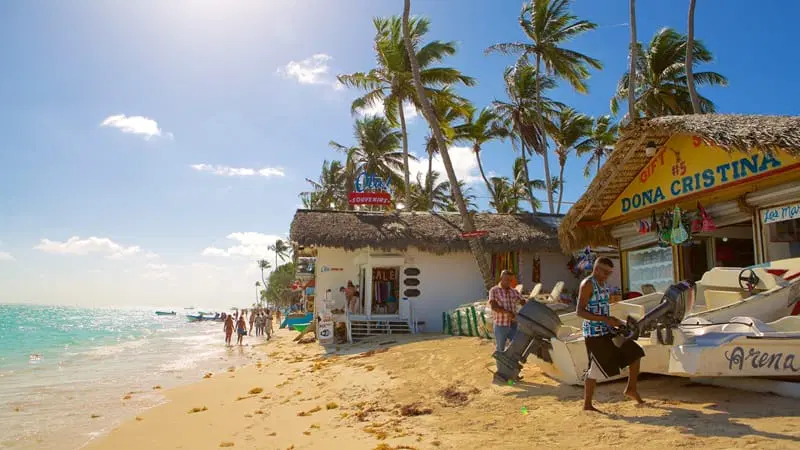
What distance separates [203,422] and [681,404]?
5992 millimetres

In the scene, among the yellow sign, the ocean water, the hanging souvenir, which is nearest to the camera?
the yellow sign

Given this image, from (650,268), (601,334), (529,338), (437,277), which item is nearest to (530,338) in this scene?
(529,338)

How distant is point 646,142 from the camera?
28.7 ft

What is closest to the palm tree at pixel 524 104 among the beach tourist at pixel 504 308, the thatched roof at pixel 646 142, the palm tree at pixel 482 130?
the palm tree at pixel 482 130

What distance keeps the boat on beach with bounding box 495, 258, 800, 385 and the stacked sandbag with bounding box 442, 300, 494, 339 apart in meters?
3.81

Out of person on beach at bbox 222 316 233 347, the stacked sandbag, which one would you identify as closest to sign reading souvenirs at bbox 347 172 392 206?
the stacked sandbag

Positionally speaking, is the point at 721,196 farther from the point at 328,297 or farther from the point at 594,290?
the point at 328,297

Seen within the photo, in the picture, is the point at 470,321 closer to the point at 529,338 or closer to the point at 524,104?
the point at 529,338

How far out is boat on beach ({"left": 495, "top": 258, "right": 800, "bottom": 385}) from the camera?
4531 mm

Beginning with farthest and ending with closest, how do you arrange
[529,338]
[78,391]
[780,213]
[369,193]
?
[369,193] → [78,391] → [780,213] → [529,338]

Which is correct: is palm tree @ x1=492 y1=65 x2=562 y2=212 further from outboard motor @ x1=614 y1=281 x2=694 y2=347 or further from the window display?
outboard motor @ x1=614 y1=281 x2=694 y2=347

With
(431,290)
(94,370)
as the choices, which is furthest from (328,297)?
(94,370)

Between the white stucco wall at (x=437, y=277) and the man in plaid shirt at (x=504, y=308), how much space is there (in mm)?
9014

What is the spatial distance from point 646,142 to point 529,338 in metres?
4.29
